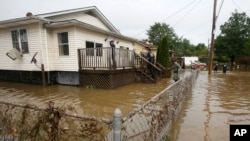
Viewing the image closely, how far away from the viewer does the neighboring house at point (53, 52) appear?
34.7 feet

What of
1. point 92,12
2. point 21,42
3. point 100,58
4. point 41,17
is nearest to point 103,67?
point 100,58

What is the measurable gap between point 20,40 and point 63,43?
115 inches

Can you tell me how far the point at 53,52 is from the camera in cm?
1152

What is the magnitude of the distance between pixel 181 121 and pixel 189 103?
2.36 meters

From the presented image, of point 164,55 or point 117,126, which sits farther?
point 164,55

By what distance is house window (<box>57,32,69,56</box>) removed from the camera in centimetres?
1116

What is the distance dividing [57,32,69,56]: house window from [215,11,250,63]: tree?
1417 inches

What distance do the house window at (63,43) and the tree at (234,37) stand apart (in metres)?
36.0

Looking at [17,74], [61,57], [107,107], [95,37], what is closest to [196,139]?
[107,107]

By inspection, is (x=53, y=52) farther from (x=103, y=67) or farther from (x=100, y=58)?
(x=103, y=67)

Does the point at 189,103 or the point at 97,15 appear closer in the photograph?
the point at 189,103

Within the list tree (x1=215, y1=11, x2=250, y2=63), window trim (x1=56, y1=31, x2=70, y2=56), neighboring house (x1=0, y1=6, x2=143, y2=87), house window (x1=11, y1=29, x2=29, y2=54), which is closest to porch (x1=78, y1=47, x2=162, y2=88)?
neighboring house (x1=0, y1=6, x2=143, y2=87)

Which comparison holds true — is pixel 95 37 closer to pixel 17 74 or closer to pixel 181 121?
pixel 17 74

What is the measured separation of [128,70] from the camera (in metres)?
12.4
